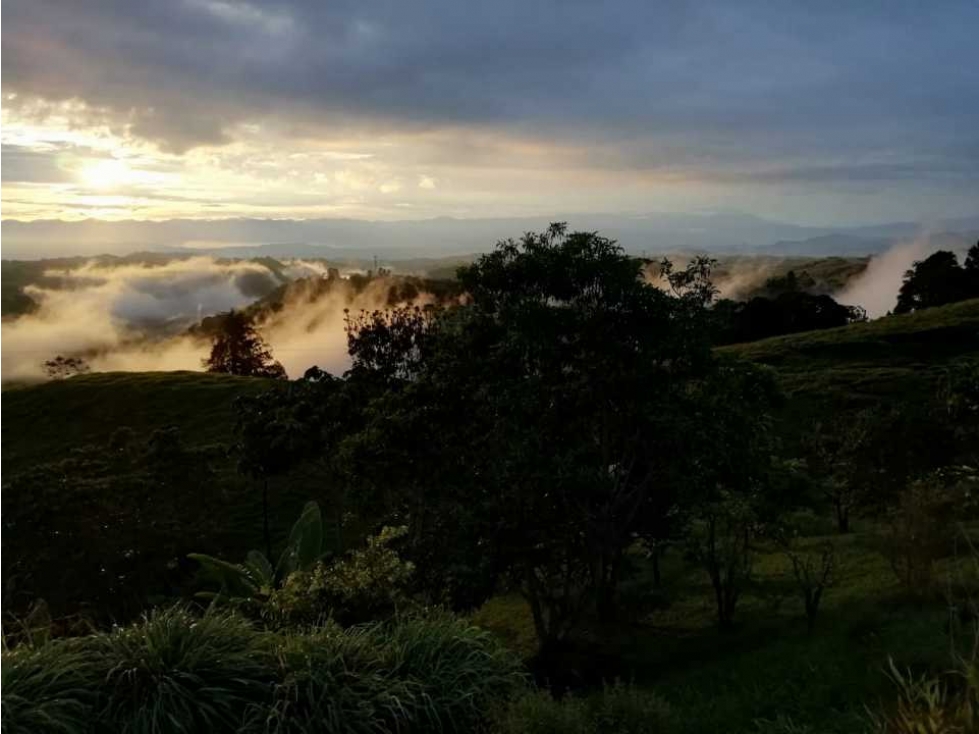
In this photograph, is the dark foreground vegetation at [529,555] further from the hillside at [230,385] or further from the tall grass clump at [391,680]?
the hillside at [230,385]

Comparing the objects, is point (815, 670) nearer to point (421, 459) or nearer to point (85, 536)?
point (421, 459)

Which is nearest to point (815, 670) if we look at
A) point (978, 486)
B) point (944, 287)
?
point (978, 486)

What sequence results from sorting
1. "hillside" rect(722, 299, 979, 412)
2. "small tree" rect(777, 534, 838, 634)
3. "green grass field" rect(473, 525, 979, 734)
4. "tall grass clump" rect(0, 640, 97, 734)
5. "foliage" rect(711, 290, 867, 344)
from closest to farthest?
"tall grass clump" rect(0, 640, 97, 734) → "green grass field" rect(473, 525, 979, 734) → "small tree" rect(777, 534, 838, 634) → "hillside" rect(722, 299, 979, 412) → "foliage" rect(711, 290, 867, 344)

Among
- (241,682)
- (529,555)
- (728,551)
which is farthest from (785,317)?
(241,682)

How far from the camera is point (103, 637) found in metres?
10.4

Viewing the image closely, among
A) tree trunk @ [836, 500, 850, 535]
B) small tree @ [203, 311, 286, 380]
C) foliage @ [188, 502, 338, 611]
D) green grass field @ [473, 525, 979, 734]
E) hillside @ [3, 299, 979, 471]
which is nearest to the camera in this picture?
green grass field @ [473, 525, 979, 734]

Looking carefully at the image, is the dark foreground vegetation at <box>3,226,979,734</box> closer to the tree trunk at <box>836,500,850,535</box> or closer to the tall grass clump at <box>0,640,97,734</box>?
the tall grass clump at <box>0,640,97,734</box>

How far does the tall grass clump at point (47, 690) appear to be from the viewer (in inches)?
358

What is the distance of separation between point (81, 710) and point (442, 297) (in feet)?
50.3

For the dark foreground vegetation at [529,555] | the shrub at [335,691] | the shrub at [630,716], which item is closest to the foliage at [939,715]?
the dark foreground vegetation at [529,555]

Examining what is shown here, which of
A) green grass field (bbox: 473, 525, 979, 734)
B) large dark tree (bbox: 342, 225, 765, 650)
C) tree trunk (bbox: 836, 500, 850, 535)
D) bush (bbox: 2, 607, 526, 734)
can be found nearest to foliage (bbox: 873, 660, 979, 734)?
green grass field (bbox: 473, 525, 979, 734)

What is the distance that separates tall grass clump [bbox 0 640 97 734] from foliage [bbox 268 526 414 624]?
14.1 feet

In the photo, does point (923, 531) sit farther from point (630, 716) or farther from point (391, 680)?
point (391, 680)

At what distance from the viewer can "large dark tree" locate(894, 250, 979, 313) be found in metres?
96.1
